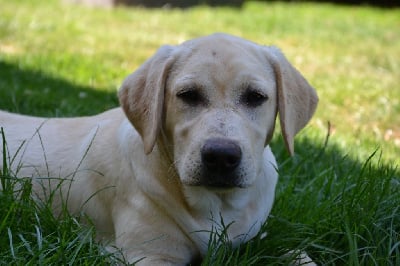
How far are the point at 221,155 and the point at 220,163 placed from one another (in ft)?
0.15

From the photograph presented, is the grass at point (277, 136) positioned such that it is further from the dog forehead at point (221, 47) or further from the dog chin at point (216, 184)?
the dog forehead at point (221, 47)

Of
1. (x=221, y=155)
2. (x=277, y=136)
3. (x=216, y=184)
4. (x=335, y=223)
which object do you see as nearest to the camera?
(x=221, y=155)

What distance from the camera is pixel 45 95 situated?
5895 millimetres

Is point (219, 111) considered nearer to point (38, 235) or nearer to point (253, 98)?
point (253, 98)

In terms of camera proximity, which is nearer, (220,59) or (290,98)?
(220,59)

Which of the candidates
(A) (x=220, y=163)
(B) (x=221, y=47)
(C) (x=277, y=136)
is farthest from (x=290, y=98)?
(C) (x=277, y=136)

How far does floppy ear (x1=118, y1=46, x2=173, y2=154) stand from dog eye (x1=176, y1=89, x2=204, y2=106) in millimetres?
115

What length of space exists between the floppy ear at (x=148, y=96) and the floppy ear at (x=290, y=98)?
1.67 feet

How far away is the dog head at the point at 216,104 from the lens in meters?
2.96

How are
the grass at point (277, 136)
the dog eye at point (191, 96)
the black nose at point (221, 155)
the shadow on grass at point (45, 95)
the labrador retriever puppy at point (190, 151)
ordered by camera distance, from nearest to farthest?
the black nose at point (221, 155) < the labrador retriever puppy at point (190, 151) < the dog eye at point (191, 96) < the grass at point (277, 136) < the shadow on grass at point (45, 95)

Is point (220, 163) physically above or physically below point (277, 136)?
above

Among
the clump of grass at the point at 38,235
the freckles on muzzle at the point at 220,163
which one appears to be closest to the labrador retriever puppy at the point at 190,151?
the freckles on muzzle at the point at 220,163

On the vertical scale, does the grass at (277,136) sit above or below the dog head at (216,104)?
below

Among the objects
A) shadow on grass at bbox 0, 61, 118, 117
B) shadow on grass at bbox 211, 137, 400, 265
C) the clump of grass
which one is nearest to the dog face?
shadow on grass at bbox 211, 137, 400, 265
